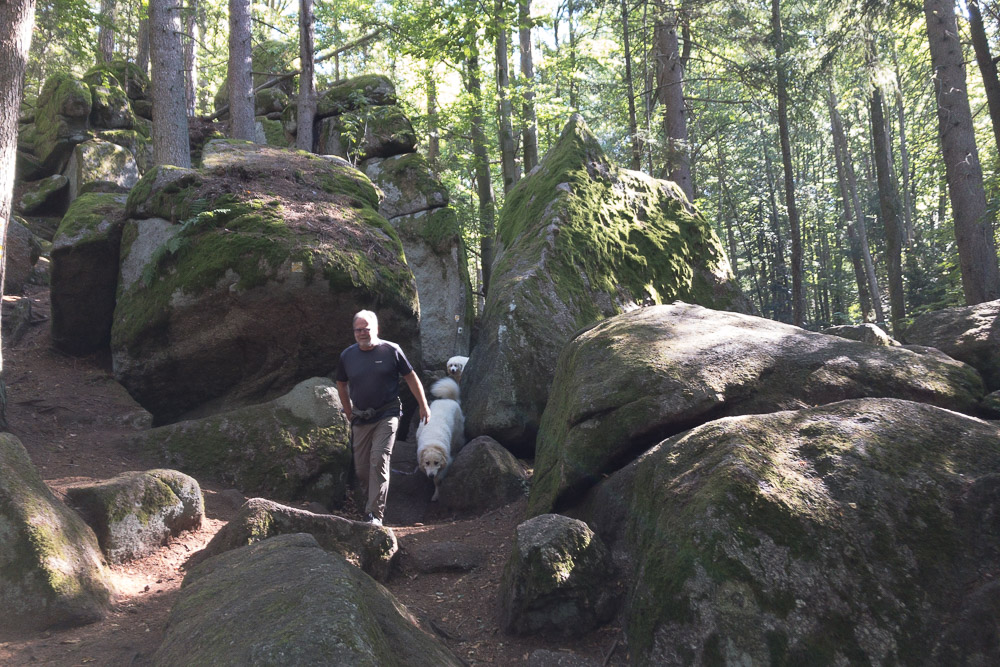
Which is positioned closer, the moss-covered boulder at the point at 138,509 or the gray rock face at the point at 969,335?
the moss-covered boulder at the point at 138,509

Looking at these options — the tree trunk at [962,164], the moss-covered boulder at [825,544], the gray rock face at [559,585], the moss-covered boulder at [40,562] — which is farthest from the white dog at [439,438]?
the tree trunk at [962,164]

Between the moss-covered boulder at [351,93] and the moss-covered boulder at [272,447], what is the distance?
1068 centimetres

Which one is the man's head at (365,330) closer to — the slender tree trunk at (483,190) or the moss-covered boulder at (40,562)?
the moss-covered boulder at (40,562)

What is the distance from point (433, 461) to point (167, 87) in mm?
9121

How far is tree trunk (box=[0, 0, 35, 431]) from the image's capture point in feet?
21.6

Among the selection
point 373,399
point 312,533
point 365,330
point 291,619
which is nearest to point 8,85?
point 365,330

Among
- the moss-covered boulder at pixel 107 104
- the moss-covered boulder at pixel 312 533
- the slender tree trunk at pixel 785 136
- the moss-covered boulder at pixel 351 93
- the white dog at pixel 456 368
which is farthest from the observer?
the moss-covered boulder at pixel 107 104

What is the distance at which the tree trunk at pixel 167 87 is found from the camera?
11.9 m

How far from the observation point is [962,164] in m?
12.2

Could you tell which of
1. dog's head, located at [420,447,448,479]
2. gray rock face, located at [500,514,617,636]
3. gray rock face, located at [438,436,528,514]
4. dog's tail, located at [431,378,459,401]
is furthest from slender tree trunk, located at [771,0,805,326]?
gray rock face, located at [500,514,617,636]

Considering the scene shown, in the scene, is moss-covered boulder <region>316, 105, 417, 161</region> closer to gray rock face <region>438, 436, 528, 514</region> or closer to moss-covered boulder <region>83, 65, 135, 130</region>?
moss-covered boulder <region>83, 65, 135, 130</region>

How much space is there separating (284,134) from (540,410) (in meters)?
13.0

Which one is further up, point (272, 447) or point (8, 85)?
point (8, 85)

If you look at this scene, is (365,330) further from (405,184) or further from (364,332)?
(405,184)
